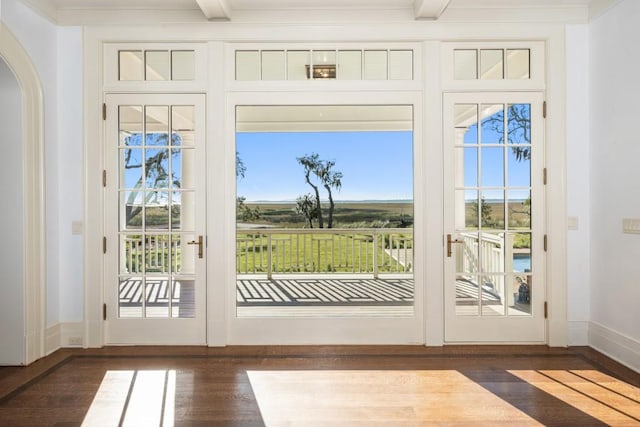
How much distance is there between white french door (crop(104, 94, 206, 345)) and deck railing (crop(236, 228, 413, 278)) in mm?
3187

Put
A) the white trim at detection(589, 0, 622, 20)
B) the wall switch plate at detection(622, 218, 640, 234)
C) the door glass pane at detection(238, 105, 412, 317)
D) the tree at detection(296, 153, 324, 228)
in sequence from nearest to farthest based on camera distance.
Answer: the wall switch plate at detection(622, 218, 640, 234), the white trim at detection(589, 0, 622, 20), the door glass pane at detection(238, 105, 412, 317), the tree at detection(296, 153, 324, 228)

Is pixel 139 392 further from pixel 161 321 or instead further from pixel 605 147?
pixel 605 147

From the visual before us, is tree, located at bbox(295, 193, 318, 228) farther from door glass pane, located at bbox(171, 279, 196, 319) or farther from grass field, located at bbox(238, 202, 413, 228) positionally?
door glass pane, located at bbox(171, 279, 196, 319)

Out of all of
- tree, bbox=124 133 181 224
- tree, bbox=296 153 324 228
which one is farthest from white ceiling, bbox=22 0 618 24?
tree, bbox=296 153 324 228

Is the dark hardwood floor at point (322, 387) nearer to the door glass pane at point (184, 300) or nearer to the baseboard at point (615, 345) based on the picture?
the baseboard at point (615, 345)

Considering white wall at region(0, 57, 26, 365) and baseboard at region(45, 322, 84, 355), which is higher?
white wall at region(0, 57, 26, 365)

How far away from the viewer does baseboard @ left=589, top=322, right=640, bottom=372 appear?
10.4 feet

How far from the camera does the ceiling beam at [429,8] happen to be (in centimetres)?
329

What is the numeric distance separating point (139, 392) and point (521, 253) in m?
3.11

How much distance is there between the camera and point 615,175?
3363mm

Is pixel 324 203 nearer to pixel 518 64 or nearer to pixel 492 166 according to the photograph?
pixel 492 166

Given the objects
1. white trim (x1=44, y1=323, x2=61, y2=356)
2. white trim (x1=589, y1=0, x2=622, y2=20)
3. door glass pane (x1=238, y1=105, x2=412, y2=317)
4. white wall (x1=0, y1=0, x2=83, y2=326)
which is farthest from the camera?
door glass pane (x1=238, y1=105, x2=412, y2=317)

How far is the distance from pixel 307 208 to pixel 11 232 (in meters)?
4.82

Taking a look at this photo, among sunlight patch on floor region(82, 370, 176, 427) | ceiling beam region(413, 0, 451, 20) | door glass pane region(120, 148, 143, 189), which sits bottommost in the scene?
sunlight patch on floor region(82, 370, 176, 427)
